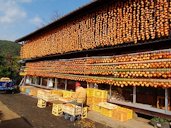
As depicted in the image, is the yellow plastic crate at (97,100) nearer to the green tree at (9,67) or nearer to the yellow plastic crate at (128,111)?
the yellow plastic crate at (128,111)

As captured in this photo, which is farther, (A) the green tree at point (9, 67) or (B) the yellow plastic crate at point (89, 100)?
(A) the green tree at point (9, 67)

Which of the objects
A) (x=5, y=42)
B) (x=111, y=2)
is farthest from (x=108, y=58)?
(x=5, y=42)

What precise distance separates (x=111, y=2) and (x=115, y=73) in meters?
4.17

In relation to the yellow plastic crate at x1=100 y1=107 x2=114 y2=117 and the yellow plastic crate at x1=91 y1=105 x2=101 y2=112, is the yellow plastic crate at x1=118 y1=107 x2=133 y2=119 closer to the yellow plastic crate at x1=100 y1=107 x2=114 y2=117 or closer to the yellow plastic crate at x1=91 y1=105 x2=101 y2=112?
the yellow plastic crate at x1=100 y1=107 x2=114 y2=117

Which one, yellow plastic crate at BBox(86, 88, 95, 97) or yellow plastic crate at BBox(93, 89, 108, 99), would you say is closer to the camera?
yellow plastic crate at BBox(93, 89, 108, 99)

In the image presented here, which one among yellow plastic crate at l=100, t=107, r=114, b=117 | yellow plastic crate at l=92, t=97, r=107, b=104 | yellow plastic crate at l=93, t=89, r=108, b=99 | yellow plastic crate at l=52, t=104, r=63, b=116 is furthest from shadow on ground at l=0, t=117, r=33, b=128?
yellow plastic crate at l=93, t=89, r=108, b=99

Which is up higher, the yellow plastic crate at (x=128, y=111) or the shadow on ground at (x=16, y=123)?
the yellow plastic crate at (x=128, y=111)

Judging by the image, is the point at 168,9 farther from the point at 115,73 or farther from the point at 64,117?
the point at 64,117

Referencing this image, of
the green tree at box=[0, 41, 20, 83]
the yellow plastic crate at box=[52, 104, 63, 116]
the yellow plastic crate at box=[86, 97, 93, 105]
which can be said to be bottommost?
the yellow plastic crate at box=[52, 104, 63, 116]

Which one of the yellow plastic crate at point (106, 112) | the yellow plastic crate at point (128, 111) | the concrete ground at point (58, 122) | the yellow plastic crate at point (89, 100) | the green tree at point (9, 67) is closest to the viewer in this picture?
the concrete ground at point (58, 122)

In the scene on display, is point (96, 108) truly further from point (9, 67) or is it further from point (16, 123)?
point (9, 67)

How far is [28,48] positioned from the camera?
26.5 metres

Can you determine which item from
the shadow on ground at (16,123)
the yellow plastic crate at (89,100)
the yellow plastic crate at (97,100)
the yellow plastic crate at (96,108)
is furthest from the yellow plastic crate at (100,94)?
the shadow on ground at (16,123)

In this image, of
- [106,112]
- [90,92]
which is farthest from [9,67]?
[106,112]
